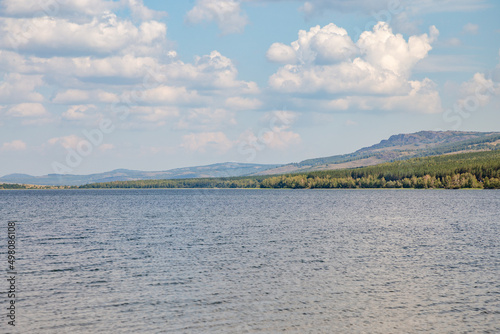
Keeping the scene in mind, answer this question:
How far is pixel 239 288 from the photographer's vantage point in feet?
141

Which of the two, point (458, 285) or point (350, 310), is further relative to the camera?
point (458, 285)

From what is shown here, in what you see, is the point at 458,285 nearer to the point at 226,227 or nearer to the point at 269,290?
the point at 269,290

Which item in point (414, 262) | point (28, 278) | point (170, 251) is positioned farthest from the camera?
point (170, 251)

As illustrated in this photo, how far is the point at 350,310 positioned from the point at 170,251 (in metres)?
34.2

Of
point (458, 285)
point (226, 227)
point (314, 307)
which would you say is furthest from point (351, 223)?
point (314, 307)

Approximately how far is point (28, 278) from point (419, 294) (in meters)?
37.2

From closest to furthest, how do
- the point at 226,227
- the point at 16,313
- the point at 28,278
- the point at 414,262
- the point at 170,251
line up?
the point at 16,313 < the point at 28,278 < the point at 414,262 < the point at 170,251 < the point at 226,227

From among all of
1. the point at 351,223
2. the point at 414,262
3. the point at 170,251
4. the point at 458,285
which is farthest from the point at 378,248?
the point at 351,223

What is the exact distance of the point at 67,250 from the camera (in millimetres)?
65562

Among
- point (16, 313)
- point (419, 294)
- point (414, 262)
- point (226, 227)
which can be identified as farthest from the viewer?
point (226, 227)

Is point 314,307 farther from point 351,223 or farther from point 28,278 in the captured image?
point 351,223

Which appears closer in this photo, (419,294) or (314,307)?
(314,307)

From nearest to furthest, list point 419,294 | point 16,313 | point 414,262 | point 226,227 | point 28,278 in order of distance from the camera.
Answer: point 16,313
point 419,294
point 28,278
point 414,262
point 226,227

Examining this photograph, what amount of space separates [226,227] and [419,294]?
61374 mm
